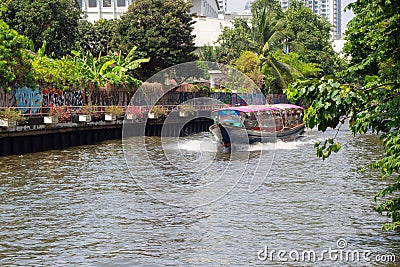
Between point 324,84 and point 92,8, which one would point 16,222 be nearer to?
point 324,84

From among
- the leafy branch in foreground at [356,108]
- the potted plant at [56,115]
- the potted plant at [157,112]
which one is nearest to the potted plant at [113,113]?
the potted plant at [157,112]

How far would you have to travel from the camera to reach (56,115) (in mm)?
38875

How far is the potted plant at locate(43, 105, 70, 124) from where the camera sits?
124 feet

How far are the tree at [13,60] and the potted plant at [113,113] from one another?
28.0ft

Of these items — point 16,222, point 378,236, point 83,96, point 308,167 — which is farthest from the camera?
point 83,96

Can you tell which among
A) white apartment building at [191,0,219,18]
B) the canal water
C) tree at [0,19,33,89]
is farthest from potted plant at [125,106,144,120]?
white apartment building at [191,0,219,18]

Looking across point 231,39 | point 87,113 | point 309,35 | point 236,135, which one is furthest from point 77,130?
point 309,35

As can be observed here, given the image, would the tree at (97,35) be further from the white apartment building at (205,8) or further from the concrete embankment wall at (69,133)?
A: the white apartment building at (205,8)

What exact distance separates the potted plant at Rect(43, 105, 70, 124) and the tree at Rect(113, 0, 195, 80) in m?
19.0

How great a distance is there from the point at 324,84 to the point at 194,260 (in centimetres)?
502

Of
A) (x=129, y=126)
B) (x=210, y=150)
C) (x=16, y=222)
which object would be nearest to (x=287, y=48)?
(x=129, y=126)

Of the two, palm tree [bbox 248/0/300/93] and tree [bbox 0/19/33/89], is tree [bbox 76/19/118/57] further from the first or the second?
tree [bbox 0/19/33/89]

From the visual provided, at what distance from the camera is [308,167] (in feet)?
98.0

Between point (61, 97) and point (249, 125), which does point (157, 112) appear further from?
point (249, 125)
